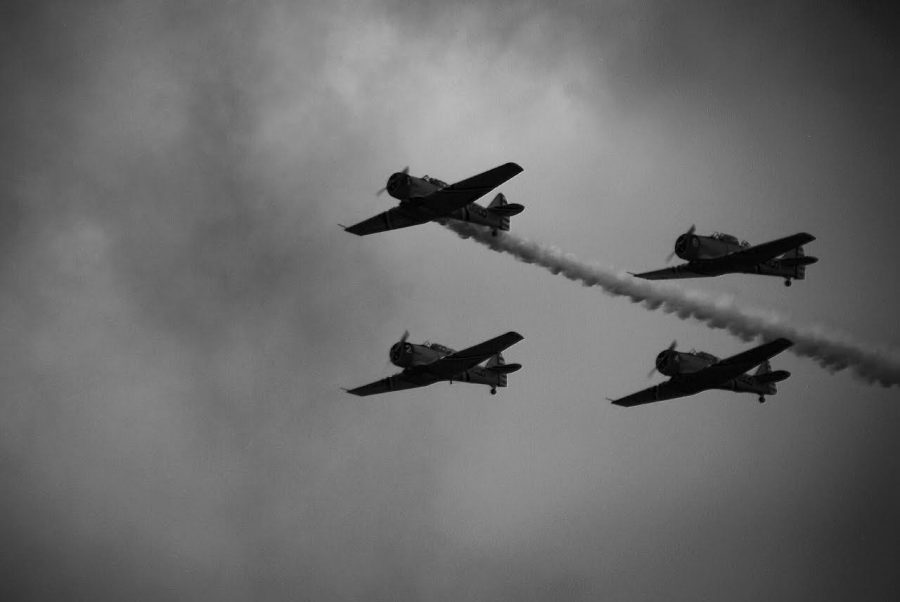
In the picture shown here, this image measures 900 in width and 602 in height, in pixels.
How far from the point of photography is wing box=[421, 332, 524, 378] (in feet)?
198

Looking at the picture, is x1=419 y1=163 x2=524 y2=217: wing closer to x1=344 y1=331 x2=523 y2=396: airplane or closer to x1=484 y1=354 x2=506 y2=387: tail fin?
x1=344 y1=331 x2=523 y2=396: airplane

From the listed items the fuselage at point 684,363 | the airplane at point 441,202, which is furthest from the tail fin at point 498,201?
the fuselage at point 684,363

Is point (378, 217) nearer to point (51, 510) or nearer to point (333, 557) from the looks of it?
point (333, 557)

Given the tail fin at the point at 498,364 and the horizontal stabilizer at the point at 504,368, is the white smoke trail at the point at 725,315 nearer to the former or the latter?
the horizontal stabilizer at the point at 504,368

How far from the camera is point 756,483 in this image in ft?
441

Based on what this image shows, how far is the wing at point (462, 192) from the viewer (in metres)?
54.3

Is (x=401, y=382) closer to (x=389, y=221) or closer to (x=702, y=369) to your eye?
(x=389, y=221)

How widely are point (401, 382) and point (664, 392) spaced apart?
1621 centimetres

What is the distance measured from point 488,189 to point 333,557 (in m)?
101

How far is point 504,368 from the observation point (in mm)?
64125

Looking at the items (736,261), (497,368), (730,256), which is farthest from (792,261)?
(497,368)

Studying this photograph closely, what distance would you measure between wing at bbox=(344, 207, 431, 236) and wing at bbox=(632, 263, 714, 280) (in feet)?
43.8

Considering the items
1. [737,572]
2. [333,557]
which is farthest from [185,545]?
[737,572]

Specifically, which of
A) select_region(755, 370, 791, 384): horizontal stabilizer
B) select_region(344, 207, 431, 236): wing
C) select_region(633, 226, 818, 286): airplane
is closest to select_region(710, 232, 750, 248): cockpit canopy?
select_region(633, 226, 818, 286): airplane
